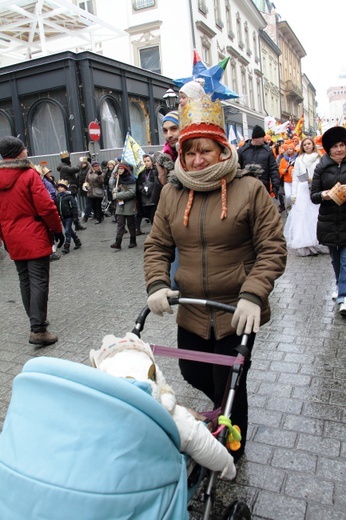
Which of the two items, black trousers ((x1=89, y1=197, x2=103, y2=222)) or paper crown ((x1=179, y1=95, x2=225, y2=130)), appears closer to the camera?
paper crown ((x1=179, y1=95, x2=225, y2=130))

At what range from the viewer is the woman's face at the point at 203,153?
2484 mm

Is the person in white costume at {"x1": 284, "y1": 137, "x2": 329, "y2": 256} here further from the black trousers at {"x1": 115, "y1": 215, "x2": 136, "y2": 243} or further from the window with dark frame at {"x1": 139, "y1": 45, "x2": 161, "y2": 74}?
the window with dark frame at {"x1": 139, "y1": 45, "x2": 161, "y2": 74}

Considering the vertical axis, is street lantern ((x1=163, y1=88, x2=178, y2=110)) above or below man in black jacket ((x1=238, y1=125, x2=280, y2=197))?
Answer: above

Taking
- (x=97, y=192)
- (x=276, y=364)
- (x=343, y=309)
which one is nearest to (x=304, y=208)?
(x=343, y=309)

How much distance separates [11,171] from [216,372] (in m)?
3.36

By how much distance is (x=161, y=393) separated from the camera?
1872mm

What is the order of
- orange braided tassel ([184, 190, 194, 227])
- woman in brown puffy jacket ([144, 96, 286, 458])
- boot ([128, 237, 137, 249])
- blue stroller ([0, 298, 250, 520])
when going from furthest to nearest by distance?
boot ([128, 237, 137, 249]) → orange braided tassel ([184, 190, 194, 227]) → woman in brown puffy jacket ([144, 96, 286, 458]) → blue stroller ([0, 298, 250, 520])

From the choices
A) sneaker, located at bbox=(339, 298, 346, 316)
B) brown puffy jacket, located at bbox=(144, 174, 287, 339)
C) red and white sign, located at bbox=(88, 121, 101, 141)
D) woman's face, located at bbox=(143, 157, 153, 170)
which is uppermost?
red and white sign, located at bbox=(88, 121, 101, 141)

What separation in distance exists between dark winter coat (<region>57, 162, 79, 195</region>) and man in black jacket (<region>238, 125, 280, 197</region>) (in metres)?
6.99

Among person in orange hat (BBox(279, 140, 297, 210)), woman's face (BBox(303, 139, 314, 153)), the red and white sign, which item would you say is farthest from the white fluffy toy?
the red and white sign

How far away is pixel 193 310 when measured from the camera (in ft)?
8.80

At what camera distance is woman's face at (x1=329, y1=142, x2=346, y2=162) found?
5.17 metres

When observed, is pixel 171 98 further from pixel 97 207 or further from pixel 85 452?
pixel 85 452

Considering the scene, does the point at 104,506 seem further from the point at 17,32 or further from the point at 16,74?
the point at 17,32
